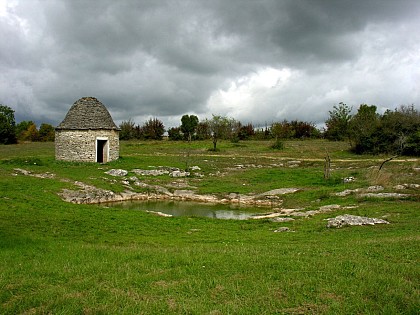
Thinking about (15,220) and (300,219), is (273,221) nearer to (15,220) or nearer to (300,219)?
(300,219)

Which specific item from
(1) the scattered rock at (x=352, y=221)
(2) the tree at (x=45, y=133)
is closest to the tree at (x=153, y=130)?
(2) the tree at (x=45, y=133)

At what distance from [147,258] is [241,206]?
18.9m

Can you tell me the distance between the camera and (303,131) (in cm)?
10325

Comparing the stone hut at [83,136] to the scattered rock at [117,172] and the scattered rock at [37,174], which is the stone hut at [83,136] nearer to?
the scattered rock at [117,172]

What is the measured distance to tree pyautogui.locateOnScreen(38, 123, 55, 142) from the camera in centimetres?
10631

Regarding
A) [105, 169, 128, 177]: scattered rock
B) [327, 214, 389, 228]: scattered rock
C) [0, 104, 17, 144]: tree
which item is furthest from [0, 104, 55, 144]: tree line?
[327, 214, 389, 228]: scattered rock

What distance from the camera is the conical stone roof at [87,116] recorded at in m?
39.7

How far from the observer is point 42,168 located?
35.2 metres

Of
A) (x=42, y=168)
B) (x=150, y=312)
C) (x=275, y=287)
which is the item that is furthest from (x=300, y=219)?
(x=42, y=168)

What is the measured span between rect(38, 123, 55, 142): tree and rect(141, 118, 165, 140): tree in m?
28.1

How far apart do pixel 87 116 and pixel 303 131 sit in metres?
75.5

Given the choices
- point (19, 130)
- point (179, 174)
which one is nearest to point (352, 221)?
point (179, 174)

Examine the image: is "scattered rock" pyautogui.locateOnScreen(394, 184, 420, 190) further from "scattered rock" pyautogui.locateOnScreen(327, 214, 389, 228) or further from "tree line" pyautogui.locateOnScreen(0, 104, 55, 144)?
"tree line" pyautogui.locateOnScreen(0, 104, 55, 144)

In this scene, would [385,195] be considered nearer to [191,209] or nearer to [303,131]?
[191,209]
